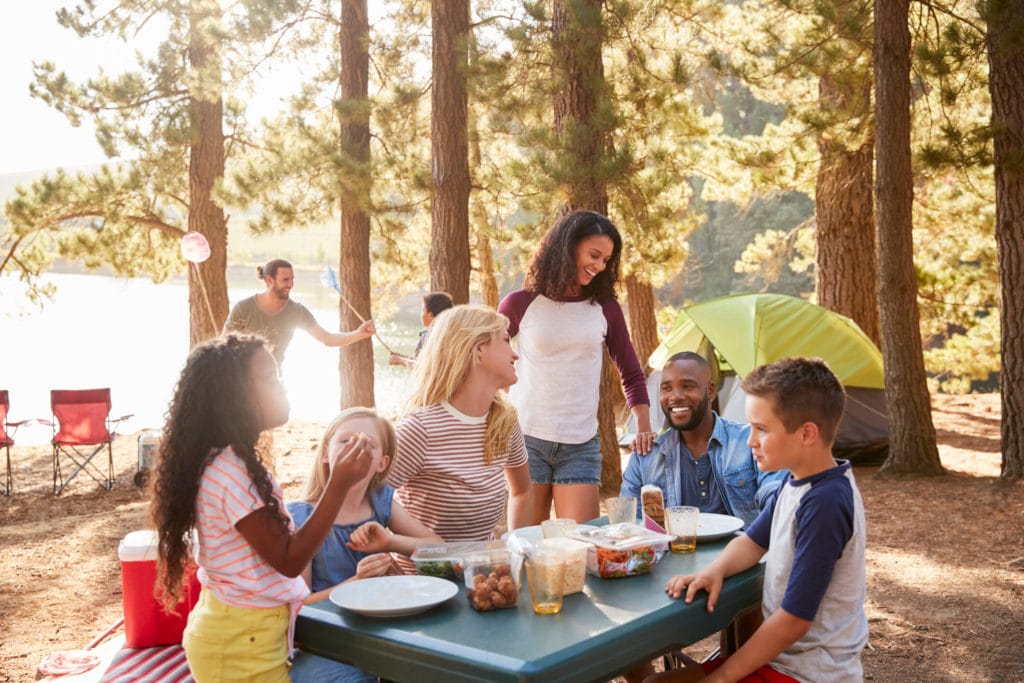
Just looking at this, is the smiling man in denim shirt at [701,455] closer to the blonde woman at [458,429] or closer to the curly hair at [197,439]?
the blonde woman at [458,429]

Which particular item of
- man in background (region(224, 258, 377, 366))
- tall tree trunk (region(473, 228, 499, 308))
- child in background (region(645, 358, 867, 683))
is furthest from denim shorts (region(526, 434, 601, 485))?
tall tree trunk (region(473, 228, 499, 308))

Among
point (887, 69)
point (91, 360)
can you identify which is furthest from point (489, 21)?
point (91, 360)

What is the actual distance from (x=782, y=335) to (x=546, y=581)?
648cm

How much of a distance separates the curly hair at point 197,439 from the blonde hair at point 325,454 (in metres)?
0.39

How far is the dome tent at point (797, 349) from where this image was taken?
304 inches

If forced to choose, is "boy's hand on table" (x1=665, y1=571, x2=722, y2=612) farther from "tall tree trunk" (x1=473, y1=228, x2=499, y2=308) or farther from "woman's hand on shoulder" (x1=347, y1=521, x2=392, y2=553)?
"tall tree trunk" (x1=473, y1=228, x2=499, y2=308)

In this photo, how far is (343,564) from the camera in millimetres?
2404

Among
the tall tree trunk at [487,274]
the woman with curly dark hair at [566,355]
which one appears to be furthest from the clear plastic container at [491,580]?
the tall tree trunk at [487,274]

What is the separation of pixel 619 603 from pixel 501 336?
102cm

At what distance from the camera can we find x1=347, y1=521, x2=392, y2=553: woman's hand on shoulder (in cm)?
226

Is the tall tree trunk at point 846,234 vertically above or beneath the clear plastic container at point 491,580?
above

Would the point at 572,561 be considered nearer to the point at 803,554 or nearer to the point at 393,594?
the point at 393,594

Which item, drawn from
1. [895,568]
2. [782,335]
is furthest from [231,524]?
[782,335]

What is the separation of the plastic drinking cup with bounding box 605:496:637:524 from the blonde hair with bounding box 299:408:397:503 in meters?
0.58
